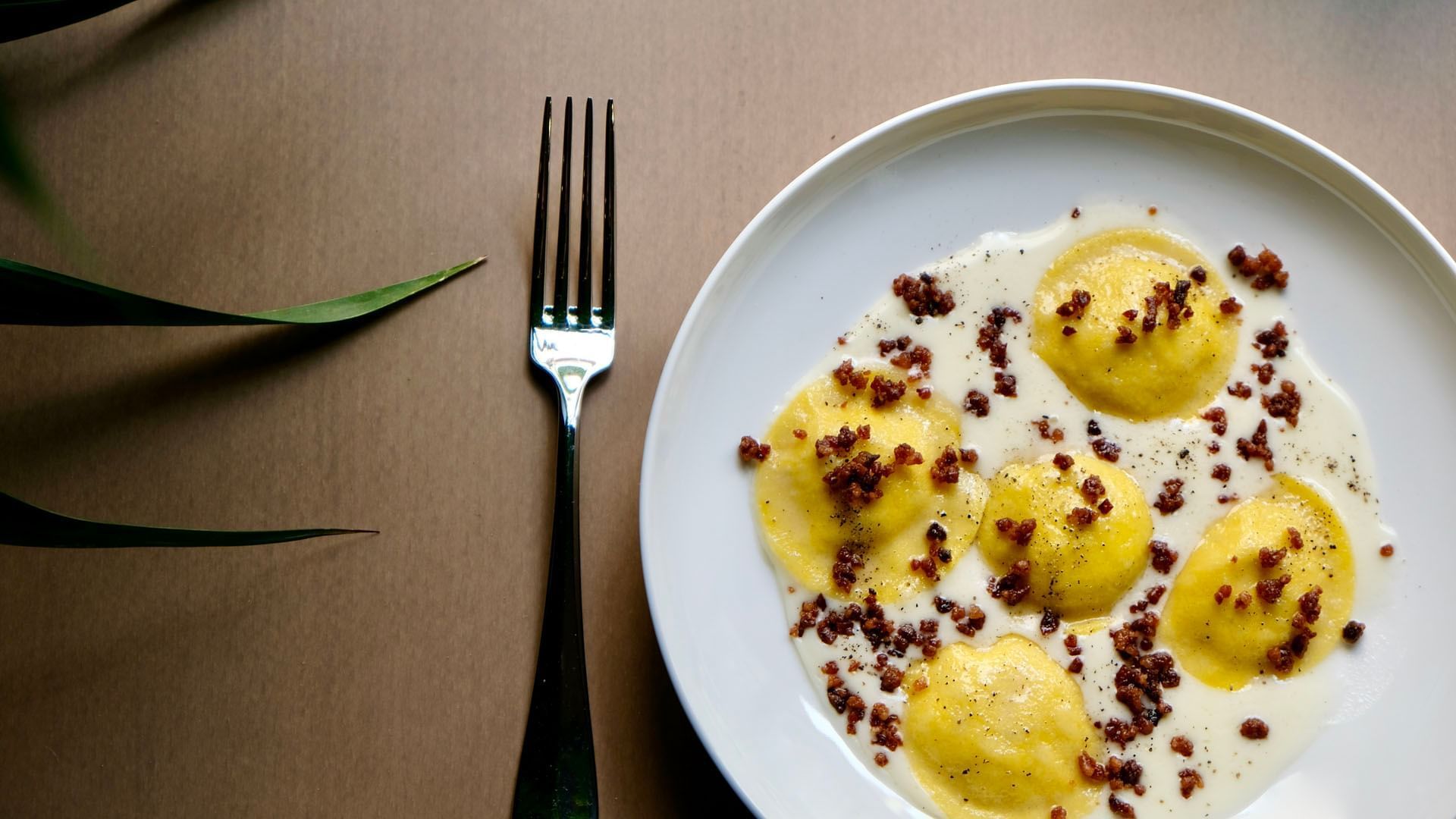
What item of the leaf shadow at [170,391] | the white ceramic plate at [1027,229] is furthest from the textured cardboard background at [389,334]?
the white ceramic plate at [1027,229]

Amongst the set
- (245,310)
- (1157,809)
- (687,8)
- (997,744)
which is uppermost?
(687,8)

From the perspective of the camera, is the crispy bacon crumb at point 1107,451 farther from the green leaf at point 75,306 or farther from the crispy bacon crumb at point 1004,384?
the green leaf at point 75,306

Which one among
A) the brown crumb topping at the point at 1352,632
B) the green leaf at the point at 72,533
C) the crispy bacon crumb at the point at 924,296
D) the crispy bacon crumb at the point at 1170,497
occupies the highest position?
the crispy bacon crumb at the point at 924,296

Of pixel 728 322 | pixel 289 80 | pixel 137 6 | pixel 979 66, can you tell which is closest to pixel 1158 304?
pixel 979 66

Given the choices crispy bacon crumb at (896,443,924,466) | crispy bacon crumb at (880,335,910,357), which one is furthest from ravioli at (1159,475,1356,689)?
crispy bacon crumb at (880,335,910,357)

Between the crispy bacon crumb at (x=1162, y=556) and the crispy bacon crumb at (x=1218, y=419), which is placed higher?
the crispy bacon crumb at (x=1218, y=419)

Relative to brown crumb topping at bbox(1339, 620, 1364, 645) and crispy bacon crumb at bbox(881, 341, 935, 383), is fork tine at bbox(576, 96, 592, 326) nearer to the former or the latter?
crispy bacon crumb at bbox(881, 341, 935, 383)

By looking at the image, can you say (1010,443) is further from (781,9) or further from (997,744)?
(781,9)
